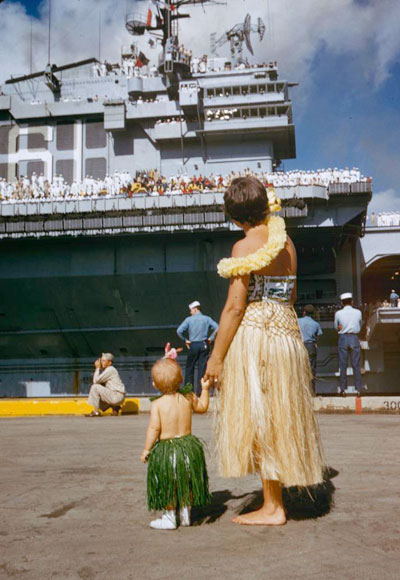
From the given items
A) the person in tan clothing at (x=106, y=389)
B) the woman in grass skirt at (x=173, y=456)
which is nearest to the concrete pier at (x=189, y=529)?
the woman in grass skirt at (x=173, y=456)

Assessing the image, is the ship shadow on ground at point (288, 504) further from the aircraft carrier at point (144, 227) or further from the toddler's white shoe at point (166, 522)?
the aircraft carrier at point (144, 227)

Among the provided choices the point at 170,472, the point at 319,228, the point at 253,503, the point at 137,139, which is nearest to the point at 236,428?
the point at 170,472

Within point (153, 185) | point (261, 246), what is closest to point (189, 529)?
point (261, 246)

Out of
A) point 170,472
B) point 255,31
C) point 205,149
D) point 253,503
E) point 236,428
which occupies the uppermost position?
point 255,31

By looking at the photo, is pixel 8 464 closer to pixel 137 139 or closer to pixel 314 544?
pixel 314 544

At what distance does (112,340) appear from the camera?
28.0 metres

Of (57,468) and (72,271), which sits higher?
(72,271)

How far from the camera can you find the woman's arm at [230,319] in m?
3.30

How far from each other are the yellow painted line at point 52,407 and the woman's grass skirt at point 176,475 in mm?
8684

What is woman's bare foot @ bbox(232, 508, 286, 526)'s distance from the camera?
3.12 m

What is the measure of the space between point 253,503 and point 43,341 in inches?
1022

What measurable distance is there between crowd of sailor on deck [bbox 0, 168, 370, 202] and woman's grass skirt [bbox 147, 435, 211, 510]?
70.4ft

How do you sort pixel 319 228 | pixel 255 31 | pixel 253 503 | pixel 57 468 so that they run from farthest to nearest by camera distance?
pixel 255 31 → pixel 319 228 → pixel 57 468 → pixel 253 503

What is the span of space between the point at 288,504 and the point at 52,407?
9413mm
